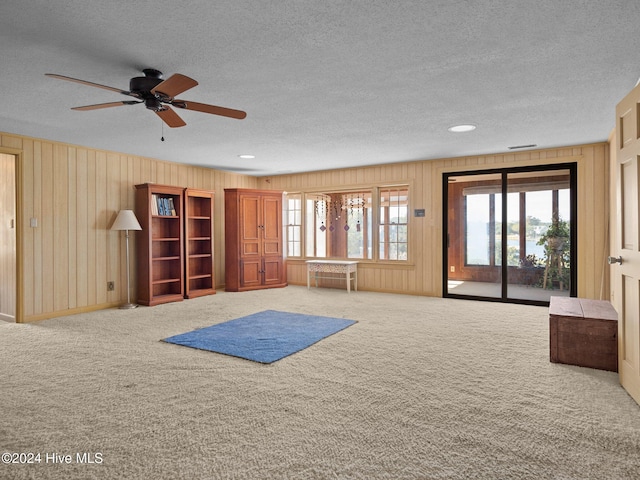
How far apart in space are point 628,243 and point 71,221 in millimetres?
6159

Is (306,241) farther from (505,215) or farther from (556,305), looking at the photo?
(556,305)

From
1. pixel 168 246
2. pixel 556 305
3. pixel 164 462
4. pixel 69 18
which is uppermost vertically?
pixel 69 18

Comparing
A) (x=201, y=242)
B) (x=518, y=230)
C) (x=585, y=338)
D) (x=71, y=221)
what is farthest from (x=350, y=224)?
(x=585, y=338)

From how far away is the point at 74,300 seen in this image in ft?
17.7

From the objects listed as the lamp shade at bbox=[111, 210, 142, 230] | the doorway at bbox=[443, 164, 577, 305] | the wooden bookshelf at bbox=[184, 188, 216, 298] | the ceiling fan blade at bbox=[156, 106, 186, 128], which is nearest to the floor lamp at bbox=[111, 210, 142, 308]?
the lamp shade at bbox=[111, 210, 142, 230]

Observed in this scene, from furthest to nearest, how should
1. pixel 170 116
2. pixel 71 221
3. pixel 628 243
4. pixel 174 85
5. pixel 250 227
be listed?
pixel 250 227
pixel 71 221
pixel 170 116
pixel 628 243
pixel 174 85

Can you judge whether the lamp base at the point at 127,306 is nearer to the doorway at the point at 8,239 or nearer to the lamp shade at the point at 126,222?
the lamp shade at the point at 126,222

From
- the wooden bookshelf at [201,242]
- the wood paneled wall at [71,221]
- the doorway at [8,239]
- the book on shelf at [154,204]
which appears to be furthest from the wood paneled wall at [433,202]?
the doorway at [8,239]

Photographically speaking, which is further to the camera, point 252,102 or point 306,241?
point 306,241

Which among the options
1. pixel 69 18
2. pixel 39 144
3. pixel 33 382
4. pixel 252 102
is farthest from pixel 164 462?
pixel 39 144

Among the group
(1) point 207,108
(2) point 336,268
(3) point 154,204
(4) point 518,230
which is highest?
(1) point 207,108

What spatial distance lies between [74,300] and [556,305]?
5892 millimetres

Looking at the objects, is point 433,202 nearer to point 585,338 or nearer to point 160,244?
point 585,338

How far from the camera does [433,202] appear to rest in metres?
6.62
